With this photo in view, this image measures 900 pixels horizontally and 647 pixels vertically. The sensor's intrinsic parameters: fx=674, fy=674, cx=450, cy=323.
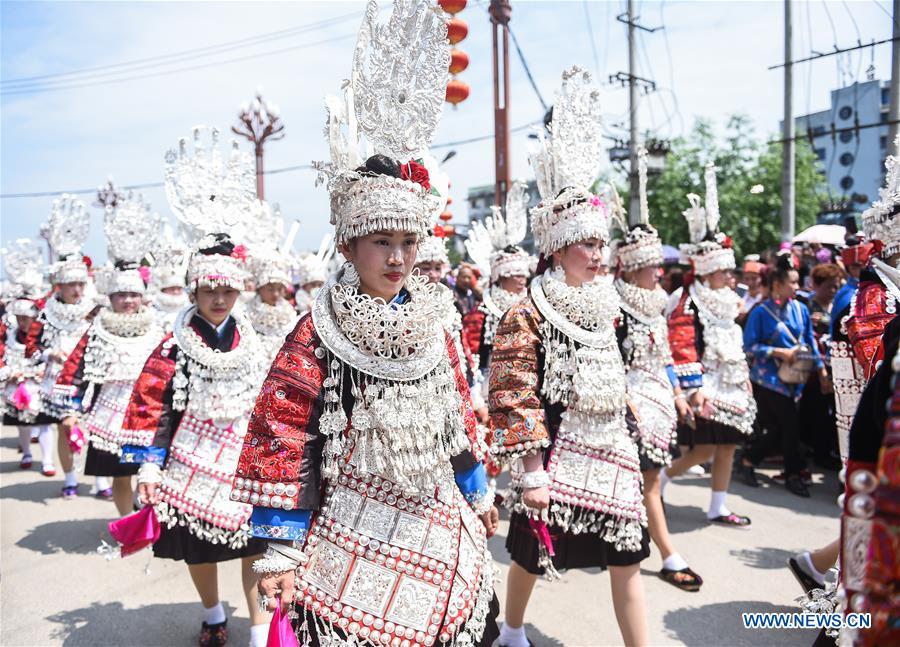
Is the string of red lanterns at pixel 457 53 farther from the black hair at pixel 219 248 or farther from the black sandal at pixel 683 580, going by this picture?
the black sandal at pixel 683 580

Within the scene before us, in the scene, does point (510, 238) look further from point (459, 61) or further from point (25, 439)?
point (25, 439)

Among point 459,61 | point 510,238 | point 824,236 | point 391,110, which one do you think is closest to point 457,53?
point 459,61

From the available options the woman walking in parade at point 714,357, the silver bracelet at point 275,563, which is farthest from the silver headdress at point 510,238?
the silver bracelet at point 275,563

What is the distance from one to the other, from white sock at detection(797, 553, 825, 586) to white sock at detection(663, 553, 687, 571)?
0.86m

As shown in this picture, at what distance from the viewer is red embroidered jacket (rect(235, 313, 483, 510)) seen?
7.00ft

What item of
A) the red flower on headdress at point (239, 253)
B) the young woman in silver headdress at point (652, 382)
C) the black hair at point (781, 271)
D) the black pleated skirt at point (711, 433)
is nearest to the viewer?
the red flower on headdress at point (239, 253)

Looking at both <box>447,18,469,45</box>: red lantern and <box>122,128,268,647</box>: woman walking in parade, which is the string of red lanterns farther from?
<box>122,128,268,647</box>: woman walking in parade

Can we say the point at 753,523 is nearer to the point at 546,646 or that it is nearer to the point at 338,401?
the point at 546,646

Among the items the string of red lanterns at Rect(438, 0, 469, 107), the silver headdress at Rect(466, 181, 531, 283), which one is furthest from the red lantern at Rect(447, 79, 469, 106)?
the silver headdress at Rect(466, 181, 531, 283)

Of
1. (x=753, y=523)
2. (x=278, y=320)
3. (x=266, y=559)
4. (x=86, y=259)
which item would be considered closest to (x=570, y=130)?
(x=266, y=559)

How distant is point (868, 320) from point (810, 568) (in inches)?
67.4

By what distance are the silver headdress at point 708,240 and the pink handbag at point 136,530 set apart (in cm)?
479

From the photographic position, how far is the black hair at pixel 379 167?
234cm

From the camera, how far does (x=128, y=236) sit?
21.2ft
